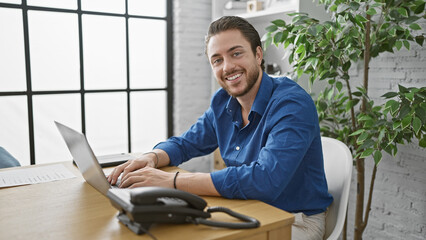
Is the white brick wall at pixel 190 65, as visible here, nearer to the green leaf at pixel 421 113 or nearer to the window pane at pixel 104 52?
the window pane at pixel 104 52

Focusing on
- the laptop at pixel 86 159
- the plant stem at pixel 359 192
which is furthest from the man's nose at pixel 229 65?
the plant stem at pixel 359 192

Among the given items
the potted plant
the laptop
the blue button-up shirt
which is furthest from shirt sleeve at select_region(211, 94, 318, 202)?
the potted plant

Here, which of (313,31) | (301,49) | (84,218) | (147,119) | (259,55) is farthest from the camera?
(147,119)

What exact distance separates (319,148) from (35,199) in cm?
104

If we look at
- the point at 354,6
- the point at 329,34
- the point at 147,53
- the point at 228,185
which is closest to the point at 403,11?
the point at 354,6

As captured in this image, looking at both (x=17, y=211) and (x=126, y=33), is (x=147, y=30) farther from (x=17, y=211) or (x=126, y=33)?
(x=17, y=211)

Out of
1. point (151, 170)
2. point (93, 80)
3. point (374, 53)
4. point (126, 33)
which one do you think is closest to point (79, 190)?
point (151, 170)

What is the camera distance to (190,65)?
361 cm

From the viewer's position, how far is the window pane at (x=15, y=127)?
2.88m

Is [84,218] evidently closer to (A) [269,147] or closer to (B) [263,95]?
(A) [269,147]

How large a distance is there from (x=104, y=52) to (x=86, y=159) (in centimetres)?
216

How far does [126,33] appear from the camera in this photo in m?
3.38

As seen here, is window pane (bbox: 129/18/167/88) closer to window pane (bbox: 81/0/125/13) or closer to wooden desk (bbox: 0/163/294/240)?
window pane (bbox: 81/0/125/13)

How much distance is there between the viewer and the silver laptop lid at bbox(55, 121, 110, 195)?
4.05 feet
